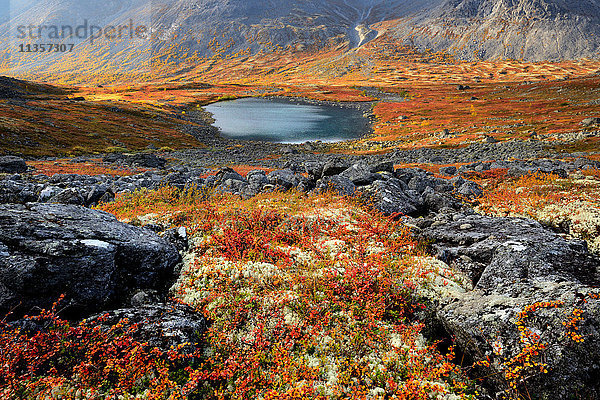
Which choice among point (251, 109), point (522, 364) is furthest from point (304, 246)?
point (251, 109)

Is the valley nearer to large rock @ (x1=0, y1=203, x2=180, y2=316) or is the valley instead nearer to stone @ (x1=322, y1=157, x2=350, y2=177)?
large rock @ (x1=0, y1=203, x2=180, y2=316)

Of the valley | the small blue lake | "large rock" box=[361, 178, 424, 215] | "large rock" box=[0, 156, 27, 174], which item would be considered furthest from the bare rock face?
the small blue lake

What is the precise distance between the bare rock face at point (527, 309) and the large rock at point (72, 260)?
916 cm

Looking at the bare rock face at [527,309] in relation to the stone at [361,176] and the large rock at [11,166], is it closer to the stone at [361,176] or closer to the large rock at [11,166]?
the stone at [361,176]

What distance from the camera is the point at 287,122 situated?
114812 mm

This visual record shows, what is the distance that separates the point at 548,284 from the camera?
7176 mm

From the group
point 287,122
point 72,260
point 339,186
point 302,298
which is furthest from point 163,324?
point 287,122

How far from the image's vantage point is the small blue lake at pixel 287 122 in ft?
309

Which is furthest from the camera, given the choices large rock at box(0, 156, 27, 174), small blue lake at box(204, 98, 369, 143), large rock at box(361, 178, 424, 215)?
small blue lake at box(204, 98, 369, 143)

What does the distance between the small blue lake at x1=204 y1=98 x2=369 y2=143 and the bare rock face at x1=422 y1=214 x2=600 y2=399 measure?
265 ft

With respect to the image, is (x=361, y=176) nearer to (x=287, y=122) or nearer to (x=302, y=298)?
(x=302, y=298)

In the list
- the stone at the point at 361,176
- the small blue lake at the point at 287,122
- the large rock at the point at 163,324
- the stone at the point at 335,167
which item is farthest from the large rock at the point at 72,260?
the small blue lake at the point at 287,122

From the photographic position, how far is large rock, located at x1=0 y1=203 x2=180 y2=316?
661 cm

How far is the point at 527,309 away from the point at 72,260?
11.4 metres
